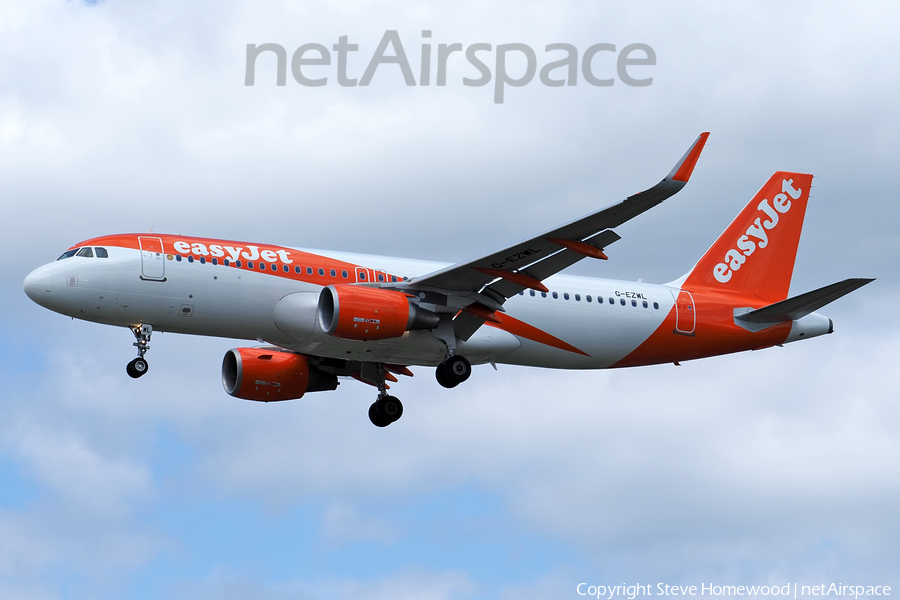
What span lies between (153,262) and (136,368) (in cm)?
287

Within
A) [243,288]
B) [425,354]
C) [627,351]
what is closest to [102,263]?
Result: [243,288]

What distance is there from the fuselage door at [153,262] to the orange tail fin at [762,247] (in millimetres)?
16916

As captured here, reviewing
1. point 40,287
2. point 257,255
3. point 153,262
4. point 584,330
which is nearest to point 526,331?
point 584,330

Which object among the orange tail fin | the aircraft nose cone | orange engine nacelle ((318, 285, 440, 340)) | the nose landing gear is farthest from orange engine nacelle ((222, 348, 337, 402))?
the orange tail fin

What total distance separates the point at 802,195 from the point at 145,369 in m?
23.6

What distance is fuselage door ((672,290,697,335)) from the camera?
126ft

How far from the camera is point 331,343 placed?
34000 millimetres

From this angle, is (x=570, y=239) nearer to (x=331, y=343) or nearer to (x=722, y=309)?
(x=331, y=343)

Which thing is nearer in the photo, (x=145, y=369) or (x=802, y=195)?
(x=145, y=369)

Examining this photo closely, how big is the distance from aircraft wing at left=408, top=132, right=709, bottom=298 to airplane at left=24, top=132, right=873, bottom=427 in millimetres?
50

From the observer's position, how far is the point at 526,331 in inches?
1425

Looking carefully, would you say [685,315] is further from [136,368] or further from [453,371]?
[136,368]

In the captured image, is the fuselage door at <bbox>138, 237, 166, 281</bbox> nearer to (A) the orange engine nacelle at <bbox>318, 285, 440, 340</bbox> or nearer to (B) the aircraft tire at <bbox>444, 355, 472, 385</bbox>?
(A) the orange engine nacelle at <bbox>318, 285, 440, 340</bbox>

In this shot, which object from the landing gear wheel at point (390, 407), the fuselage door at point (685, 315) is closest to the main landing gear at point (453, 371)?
the landing gear wheel at point (390, 407)
